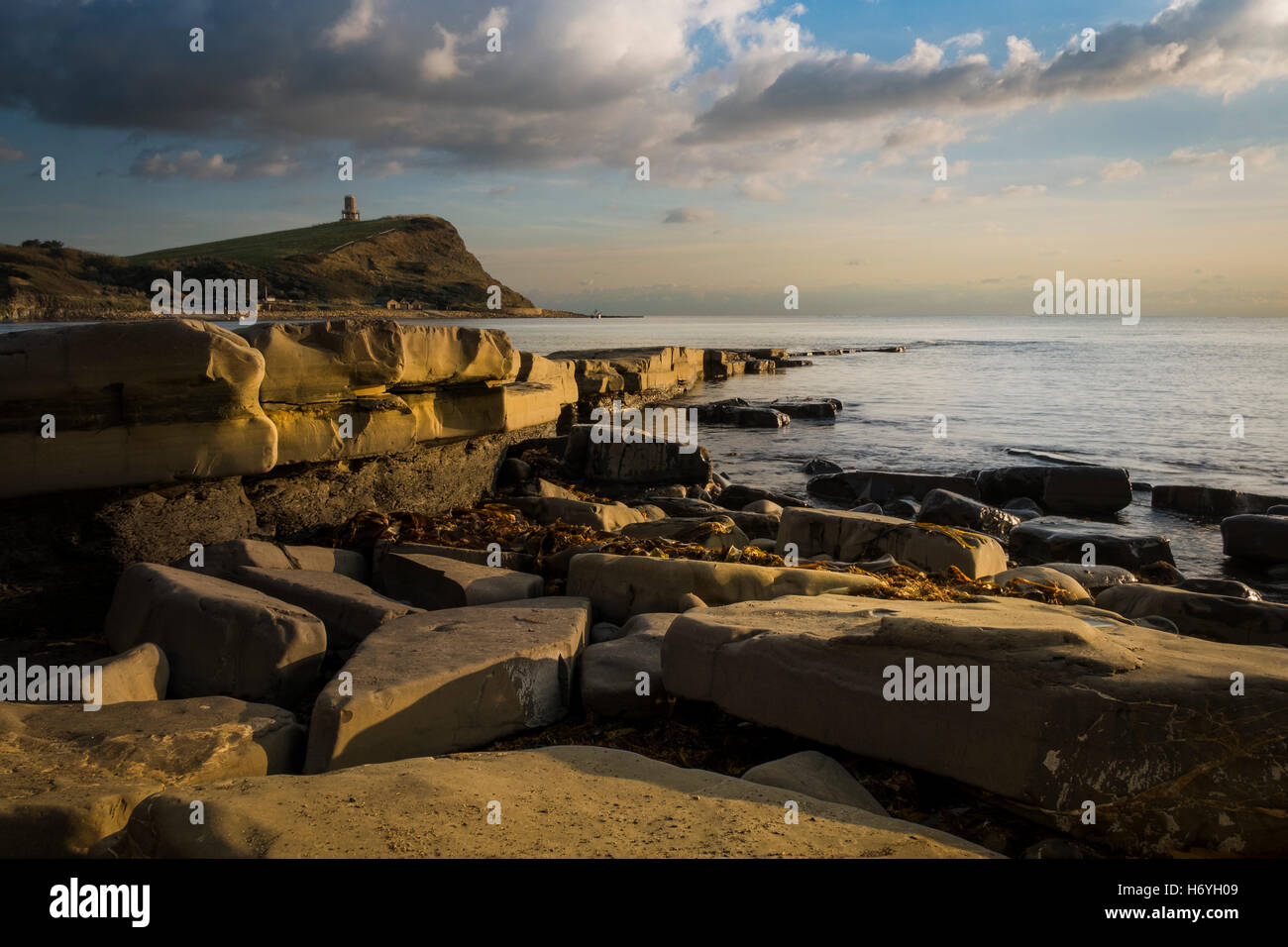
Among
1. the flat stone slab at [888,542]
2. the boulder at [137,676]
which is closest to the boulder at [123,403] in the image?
the boulder at [137,676]

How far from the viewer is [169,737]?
292 centimetres

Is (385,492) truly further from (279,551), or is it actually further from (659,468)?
(659,468)

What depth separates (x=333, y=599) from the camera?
421 cm

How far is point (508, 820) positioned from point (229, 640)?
7.24 feet

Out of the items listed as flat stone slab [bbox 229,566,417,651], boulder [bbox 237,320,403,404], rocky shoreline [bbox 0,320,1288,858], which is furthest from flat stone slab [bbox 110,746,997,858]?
boulder [bbox 237,320,403,404]

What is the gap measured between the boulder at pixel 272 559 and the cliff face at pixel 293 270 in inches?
753

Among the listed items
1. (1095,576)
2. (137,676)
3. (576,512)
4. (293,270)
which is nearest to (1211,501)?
(1095,576)

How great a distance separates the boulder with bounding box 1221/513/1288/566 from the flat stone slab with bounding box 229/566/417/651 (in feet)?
25.0

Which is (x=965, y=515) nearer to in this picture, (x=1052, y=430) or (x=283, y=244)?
(x=1052, y=430)

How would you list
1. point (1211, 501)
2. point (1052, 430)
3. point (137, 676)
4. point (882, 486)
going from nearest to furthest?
point (137, 676), point (1211, 501), point (882, 486), point (1052, 430)

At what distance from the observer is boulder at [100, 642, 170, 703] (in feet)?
11.0

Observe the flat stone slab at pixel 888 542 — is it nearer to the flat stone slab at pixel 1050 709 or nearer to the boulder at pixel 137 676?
the flat stone slab at pixel 1050 709

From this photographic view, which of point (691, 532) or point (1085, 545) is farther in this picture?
point (1085, 545)
